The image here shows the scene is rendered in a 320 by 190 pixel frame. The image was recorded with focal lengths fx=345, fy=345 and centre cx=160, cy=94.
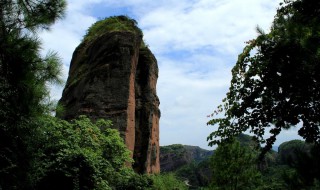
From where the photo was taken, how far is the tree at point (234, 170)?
16.8m

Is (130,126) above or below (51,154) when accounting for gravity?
above

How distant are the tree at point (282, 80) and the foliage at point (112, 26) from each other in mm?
19126

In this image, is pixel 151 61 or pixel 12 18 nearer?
pixel 12 18

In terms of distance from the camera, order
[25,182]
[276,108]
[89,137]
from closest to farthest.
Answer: [276,108] < [25,182] < [89,137]

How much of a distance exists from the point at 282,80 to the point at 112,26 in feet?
72.0

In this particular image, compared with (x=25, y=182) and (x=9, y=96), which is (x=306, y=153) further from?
(x=25, y=182)

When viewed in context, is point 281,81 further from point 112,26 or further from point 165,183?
point 112,26

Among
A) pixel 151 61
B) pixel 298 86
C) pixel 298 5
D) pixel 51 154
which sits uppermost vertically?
pixel 151 61

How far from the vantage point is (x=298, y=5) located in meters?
7.39

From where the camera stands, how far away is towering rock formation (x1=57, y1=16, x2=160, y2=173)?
23.5m

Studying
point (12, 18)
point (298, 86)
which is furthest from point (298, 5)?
point (12, 18)

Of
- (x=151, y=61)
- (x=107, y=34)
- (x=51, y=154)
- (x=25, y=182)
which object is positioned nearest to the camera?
(x=25, y=182)

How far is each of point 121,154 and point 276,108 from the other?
491 inches

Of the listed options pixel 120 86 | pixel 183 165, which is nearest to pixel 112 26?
pixel 120 86
